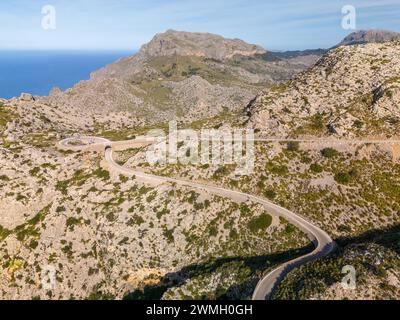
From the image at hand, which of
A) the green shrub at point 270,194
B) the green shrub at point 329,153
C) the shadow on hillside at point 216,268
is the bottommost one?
the shadow on hillside at point 216,268

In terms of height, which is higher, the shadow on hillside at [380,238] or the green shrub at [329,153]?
the green shrub at [329,153]

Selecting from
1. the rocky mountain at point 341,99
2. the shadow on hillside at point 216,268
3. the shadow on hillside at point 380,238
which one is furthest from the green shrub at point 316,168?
the shadow on hillside at point 216,268

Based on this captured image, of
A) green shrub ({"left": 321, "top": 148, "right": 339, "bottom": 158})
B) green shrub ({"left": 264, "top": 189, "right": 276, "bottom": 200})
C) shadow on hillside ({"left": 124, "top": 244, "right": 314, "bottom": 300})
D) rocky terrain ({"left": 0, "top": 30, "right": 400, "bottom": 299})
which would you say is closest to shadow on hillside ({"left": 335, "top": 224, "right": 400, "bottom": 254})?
rocky terrain ({"left": 0, "top": 30, "right": 400, "bottom": 299})

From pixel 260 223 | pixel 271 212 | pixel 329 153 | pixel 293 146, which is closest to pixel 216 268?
pixel 260 223

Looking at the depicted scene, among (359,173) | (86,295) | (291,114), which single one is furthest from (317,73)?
(86,295)

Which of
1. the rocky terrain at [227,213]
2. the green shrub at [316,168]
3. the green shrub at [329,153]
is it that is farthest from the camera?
the green shrub at [329,153]

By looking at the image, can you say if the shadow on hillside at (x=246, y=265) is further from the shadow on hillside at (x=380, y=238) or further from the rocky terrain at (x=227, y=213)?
the rocky terrain at (x=227, y=213)

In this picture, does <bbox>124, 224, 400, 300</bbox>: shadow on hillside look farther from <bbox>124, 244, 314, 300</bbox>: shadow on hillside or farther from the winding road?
the winding road
